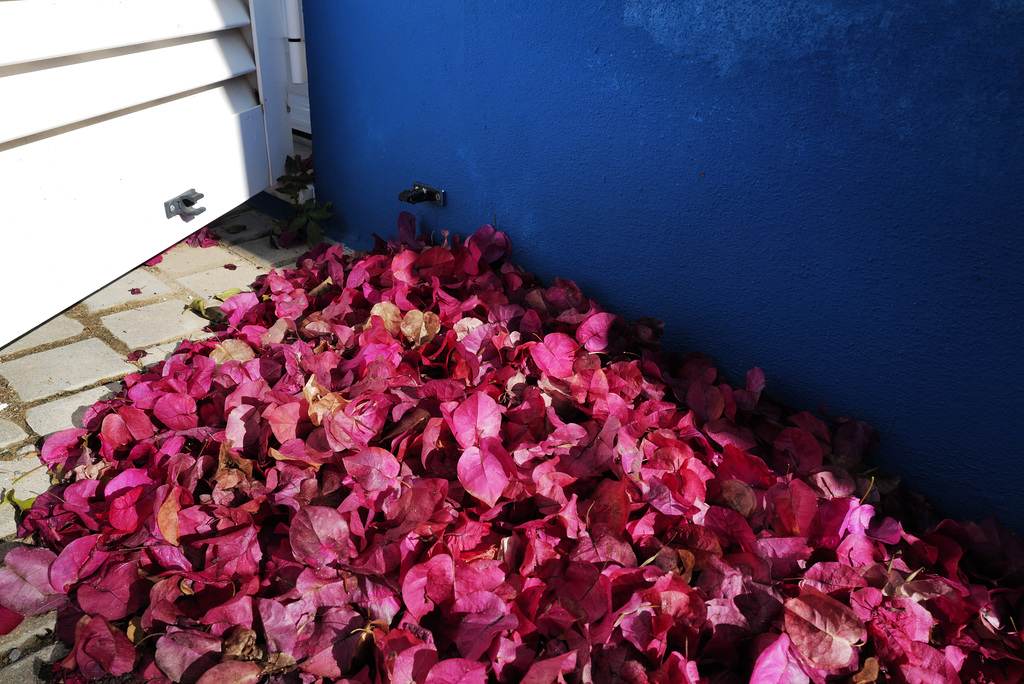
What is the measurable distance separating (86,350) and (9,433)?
357 millimetres

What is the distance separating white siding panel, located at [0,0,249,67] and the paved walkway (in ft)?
2.44

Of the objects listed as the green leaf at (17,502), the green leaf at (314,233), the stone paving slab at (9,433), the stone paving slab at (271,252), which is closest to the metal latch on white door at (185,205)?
the stone paving slab at (271,252)

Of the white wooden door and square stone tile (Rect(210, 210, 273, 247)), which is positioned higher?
the white wooden door

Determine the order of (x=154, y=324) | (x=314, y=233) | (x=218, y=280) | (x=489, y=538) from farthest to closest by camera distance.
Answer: (x=314, y=233), (x=218, y=280), (x=154, y=324), (x=489, y=538)

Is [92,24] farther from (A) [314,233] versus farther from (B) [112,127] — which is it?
(A) [314,233]

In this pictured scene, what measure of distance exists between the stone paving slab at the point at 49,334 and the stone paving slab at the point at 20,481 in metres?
0.48

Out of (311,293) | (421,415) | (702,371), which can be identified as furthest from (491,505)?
(311,293)

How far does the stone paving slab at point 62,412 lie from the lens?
1502mm

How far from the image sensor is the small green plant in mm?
2434

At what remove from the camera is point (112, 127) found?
1682mm

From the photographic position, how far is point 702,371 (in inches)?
61.7

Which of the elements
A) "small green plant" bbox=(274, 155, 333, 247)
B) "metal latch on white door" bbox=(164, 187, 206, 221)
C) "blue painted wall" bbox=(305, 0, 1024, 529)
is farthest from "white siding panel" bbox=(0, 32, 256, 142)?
"blue painted wall" bbox=(305, 0, 1024, 529)

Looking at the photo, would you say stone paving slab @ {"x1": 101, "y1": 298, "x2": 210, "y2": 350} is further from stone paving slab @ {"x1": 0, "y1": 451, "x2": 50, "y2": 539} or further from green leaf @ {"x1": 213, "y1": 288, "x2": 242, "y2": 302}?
stone paving slab @ {"x1": 0, "y1": 451, "x2": 50, "y2": 539}

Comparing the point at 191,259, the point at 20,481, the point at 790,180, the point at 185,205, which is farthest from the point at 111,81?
the point at 790,180
